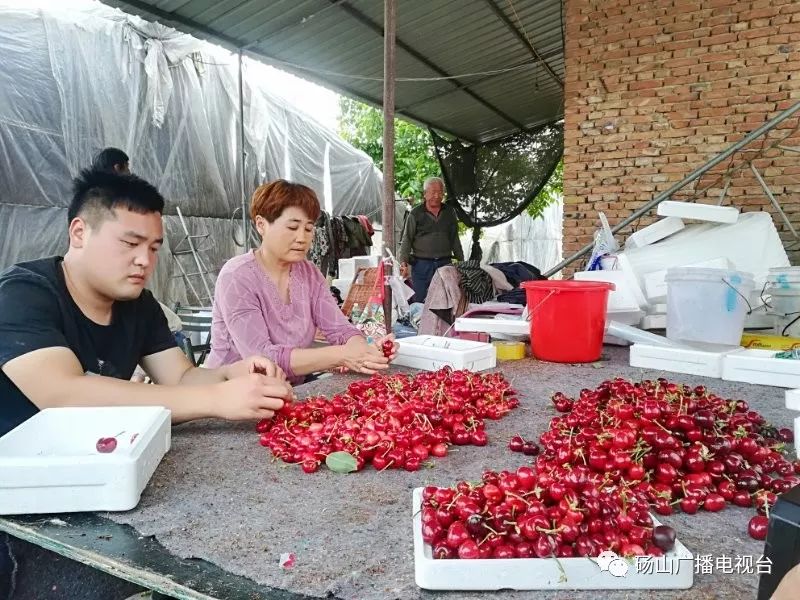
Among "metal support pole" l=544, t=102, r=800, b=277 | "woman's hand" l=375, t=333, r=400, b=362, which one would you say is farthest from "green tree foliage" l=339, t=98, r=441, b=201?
"woman's hand" l=375, t=333, r=400, b=362

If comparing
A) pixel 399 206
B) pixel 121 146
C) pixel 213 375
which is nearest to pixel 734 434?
pixel 213 375

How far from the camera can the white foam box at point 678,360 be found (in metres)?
2.49

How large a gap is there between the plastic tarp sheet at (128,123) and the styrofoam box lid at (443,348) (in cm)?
480

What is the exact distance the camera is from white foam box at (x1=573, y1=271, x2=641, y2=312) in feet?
10.5

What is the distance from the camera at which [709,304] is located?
2.67 meters

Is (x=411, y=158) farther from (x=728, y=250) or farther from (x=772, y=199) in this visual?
(x=728, y=250)

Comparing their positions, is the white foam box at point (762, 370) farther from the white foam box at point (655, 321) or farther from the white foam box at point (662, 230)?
the white foam box at point (662, 230)

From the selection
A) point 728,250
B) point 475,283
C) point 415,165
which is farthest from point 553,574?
point 415,165

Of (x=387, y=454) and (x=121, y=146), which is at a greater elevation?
(x=121, y=146)

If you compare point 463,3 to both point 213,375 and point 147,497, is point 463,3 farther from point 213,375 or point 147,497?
point 147,497

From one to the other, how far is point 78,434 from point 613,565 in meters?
1.19

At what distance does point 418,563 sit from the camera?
3.04 feet

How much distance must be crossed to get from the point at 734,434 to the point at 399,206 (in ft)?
41.4

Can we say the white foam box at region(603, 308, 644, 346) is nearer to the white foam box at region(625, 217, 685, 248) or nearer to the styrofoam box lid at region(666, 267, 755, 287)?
the styrofoam box lid at region(666, 267, 755, 287)
